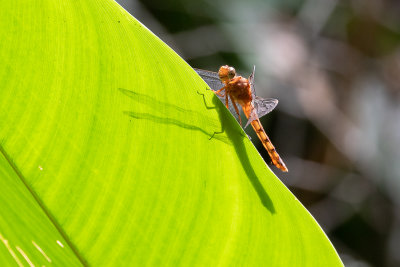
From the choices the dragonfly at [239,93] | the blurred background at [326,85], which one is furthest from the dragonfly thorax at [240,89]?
the blurred background at [326,85]

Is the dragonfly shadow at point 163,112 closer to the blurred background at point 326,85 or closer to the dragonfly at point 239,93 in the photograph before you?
the dragonfly at point 239,93

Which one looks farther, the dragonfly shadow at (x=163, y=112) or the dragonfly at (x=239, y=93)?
the dragonfly at (x=239, y=93)

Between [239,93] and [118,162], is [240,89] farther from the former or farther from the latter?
[118,162]

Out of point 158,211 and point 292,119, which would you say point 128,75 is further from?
point 292,119

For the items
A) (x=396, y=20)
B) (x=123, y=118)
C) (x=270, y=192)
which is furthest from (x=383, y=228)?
(x=123, y=118)

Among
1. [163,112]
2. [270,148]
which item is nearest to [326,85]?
[270,148]
